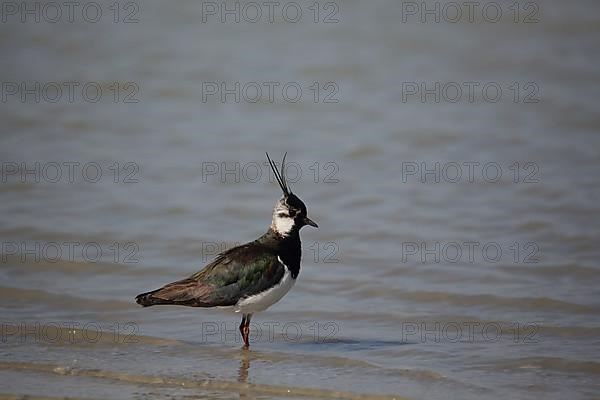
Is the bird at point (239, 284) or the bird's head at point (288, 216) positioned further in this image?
the bird's head at point (288, 216)

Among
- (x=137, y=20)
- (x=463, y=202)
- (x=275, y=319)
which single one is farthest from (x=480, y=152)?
(x=137, y=20)

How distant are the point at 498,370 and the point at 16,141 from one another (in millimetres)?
9324

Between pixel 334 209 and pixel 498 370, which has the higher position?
pixel 334 209

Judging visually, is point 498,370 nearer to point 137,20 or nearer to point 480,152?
point 480,152

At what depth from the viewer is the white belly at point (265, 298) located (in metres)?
8.35

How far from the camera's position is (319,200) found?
12.7m

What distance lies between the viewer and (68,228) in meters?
11.8

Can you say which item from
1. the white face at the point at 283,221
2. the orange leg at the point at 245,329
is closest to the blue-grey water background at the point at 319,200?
the orange leg at the point at 245,329

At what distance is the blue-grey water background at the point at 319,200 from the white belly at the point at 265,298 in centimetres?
38

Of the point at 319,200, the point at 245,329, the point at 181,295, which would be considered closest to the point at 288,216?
the point at 245,329

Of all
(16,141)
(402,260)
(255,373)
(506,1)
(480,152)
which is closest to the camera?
(255,373)

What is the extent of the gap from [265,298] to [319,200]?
4.43 meters

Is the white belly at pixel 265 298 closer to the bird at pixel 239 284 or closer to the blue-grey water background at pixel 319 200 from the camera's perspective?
the bird at pixel 239 284

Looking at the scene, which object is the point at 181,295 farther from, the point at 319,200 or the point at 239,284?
the point at 319,200
